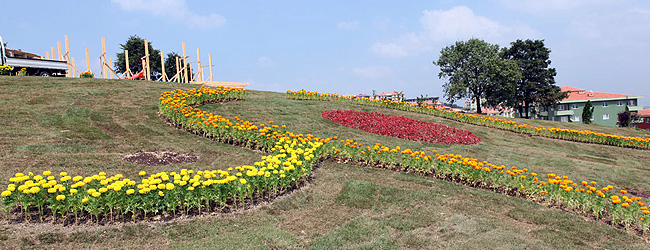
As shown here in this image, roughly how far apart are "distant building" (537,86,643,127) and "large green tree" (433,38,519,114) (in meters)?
25.1

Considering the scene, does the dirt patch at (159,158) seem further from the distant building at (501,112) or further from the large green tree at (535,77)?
the large green tree at (535,77)

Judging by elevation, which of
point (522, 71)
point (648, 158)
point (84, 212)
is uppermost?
point (522, 71)

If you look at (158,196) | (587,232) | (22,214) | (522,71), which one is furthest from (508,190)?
(522,71)

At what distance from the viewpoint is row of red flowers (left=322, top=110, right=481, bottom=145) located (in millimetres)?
15410

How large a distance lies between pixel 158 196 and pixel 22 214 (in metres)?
2.14

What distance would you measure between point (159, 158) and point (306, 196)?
4.11m

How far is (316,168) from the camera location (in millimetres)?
10141

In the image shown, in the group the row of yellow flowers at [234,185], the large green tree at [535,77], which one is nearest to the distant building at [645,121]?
the large green tree at [535,77]

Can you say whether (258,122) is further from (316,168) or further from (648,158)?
(648,158)

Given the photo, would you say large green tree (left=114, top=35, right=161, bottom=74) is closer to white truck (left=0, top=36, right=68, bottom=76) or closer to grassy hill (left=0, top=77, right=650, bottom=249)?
white truck (left=0, top=36, right=68, bottom=76)

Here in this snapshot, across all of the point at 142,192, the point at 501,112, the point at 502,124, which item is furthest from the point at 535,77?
the point at 142,192

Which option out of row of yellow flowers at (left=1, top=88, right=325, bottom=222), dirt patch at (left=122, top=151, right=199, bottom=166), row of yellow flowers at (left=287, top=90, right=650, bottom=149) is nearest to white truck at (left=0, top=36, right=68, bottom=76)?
row of yellow flowers at (left=287, top=90, right=650, bottom=149)

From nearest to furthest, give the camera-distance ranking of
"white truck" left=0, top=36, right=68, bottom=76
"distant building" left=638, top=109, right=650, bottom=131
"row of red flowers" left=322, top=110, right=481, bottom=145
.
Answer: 1. "row of red flowers" left=322, top=110, right=481, bottom=145
2. "white truck" left=0, top=36, right=68, bottom=76
3. "distant building" left=638, top=109, right=650, bottom=131

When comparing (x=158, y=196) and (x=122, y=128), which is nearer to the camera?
(x=158, y=196)
